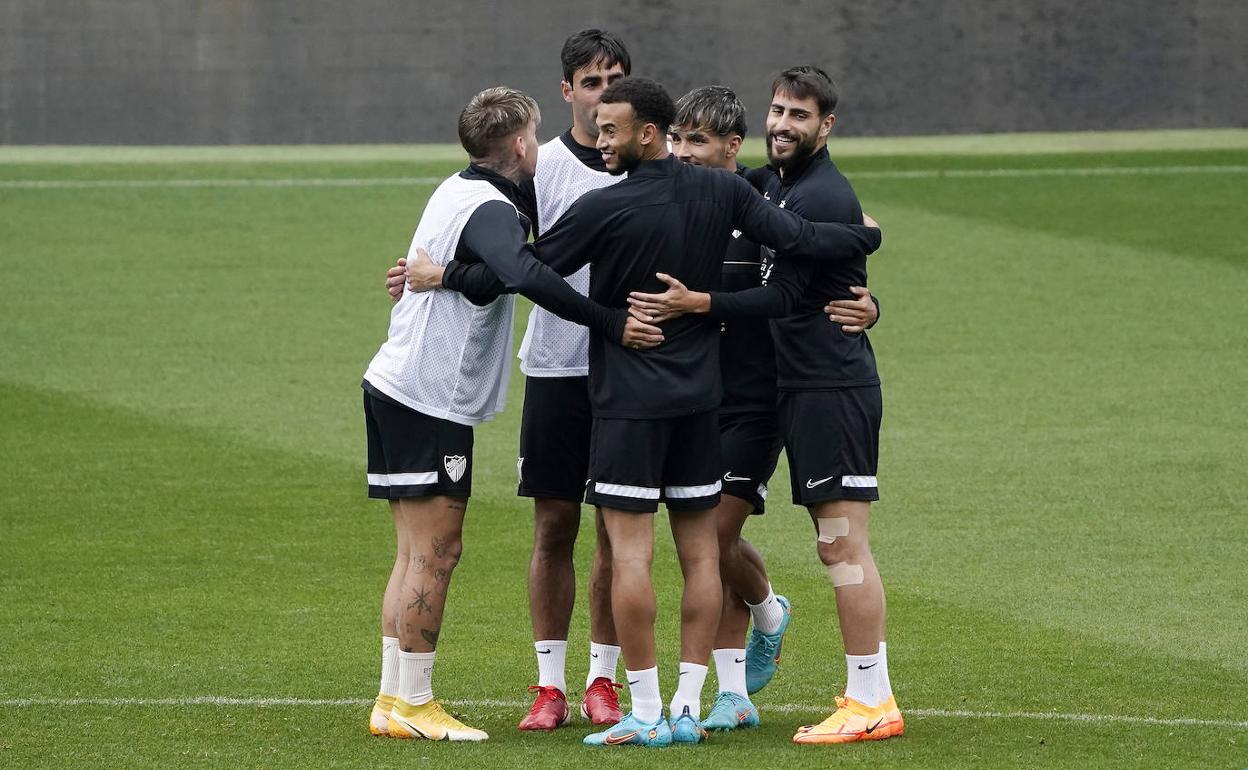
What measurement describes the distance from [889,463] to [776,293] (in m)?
5.76

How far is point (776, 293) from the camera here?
5719mm

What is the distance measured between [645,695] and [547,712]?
52cm

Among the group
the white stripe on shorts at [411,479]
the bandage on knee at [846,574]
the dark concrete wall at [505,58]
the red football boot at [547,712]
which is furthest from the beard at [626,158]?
the dark concrete wall at [505,58]

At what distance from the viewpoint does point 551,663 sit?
6254mm

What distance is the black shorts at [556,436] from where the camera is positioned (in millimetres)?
6188

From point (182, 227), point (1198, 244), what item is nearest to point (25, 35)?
point (182, 227)

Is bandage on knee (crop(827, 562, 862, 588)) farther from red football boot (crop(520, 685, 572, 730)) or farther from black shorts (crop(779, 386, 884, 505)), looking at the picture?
red football boot (crop(520, 685, 572, 730))

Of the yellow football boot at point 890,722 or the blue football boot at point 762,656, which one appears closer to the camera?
the yellow football boot at point 890,722

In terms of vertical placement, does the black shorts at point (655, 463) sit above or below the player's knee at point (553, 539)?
above

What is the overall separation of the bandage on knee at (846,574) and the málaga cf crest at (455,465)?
3.90 ft

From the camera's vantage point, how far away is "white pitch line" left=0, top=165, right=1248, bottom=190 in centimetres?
2300

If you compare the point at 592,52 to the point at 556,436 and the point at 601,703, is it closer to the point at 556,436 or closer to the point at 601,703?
the point at 556,436

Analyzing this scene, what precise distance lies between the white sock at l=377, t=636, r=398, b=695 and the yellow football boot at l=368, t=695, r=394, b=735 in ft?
0.07

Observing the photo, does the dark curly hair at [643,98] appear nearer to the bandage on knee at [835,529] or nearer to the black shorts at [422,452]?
the black shorts at [422,452]
